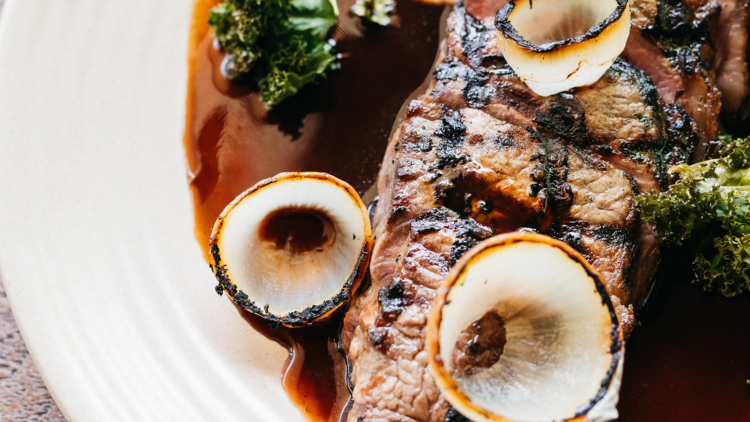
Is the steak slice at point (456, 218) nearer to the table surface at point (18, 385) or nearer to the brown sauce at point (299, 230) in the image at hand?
the brown sauce at point (299, 230)

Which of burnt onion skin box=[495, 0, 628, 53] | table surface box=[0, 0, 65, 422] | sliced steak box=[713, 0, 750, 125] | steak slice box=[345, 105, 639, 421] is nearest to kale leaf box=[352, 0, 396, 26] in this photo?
steak slice box=[345, 105, 639, 421]

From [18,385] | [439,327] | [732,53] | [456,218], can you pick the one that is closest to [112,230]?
[18,385]

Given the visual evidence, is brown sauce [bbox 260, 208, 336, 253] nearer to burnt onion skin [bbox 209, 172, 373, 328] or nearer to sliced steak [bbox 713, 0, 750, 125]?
burnt onion skin [bbox 209, 172, 373, 328]

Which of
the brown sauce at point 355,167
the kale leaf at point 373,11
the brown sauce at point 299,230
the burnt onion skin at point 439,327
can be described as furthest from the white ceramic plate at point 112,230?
the burnt onion skin at point 439,327

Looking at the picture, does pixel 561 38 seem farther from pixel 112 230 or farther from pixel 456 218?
pixel 112 230

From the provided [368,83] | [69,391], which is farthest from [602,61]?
[69,391]

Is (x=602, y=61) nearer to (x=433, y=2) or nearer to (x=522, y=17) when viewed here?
(x=522, y=17)
